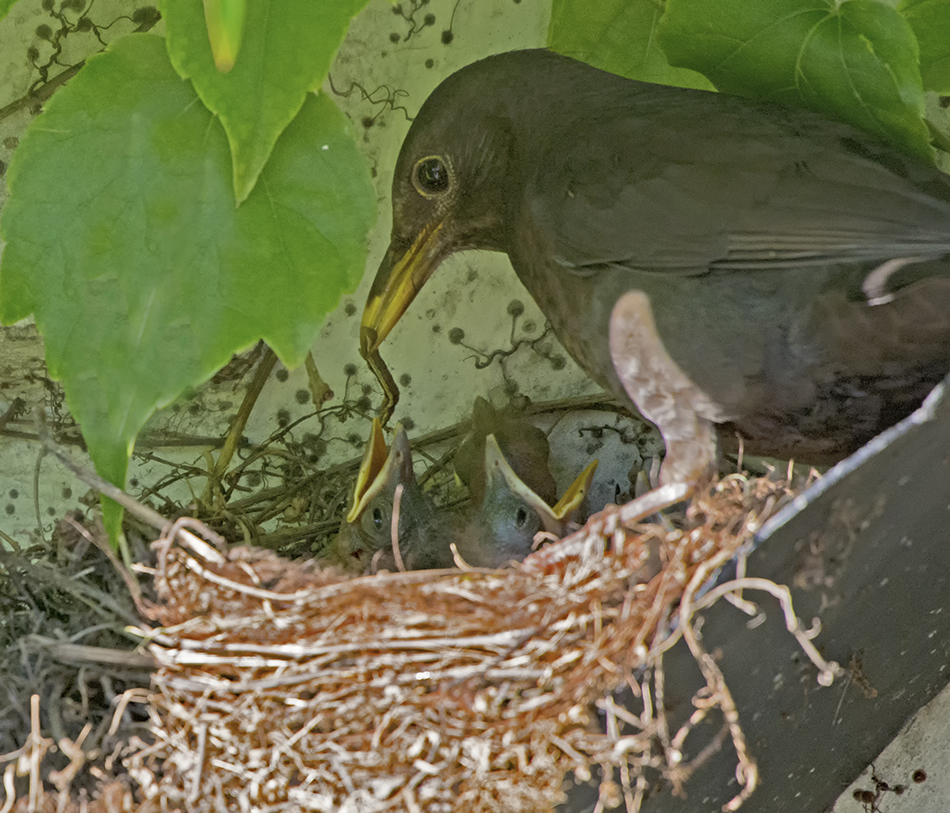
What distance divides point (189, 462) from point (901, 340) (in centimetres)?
108

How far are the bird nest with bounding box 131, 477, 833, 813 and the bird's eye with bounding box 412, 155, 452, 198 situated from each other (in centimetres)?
53

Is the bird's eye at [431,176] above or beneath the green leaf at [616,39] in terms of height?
beneath

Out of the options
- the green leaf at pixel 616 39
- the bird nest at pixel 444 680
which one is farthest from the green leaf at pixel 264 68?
the green leaf at pixel 616 39

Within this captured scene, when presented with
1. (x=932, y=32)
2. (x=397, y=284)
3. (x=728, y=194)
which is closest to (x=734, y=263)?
(x=728, y=194)

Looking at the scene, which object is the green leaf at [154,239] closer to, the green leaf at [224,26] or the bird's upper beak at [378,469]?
the green leaf at [224,26]

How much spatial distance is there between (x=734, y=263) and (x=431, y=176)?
16.5 inches

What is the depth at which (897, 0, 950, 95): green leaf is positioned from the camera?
3.27 ft

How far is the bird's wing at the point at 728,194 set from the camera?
0.89 metres

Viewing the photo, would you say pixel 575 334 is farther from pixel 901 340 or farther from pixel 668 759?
pixel 668 759

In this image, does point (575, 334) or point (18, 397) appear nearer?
point (575, 334)

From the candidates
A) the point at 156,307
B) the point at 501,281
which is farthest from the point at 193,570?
the point at 501,281

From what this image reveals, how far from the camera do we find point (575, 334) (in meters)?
1.08

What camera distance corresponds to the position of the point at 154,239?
87cm

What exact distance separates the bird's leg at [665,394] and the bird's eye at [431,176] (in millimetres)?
315
